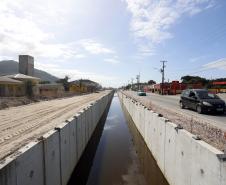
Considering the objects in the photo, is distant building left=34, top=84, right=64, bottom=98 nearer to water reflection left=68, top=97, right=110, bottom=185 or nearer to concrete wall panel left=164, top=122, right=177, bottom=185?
water reflection left=68, top=97, right=110, bottom=185

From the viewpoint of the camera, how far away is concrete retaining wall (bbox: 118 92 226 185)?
4.89 m

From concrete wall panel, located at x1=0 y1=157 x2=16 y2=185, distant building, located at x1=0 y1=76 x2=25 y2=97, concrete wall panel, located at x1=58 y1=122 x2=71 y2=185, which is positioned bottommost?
concrete wall panel, located at x1=58 y1=122 x2=71 y2=185

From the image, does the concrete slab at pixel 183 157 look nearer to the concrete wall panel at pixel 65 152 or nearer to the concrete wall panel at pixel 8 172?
the concrete wall panel at pixel 65 152

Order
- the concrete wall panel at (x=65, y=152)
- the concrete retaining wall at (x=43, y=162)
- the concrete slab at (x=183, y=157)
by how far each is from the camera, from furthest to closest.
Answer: the concrete wall panel at (x=65, y=152)
the concrete slab at (x=183, y=157)
the concrete retaining wall at (x=43, y=162)

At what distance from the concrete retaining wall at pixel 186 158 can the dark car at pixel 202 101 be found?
963cm

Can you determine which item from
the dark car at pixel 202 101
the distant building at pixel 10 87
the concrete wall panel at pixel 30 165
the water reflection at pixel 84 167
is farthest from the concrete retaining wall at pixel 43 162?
the distant building at pixel 10 87

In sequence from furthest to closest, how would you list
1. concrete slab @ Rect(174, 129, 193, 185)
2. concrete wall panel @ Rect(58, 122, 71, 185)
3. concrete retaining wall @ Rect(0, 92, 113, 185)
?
concrete wall panel @ Rect(58, 122, 71, 185) → concrete slab @ Rect(174, 129, 193, 185) → concrete retaining wall @ Rect(0, 92, 113, 185)

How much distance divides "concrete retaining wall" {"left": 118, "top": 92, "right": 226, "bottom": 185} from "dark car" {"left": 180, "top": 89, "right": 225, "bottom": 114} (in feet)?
31.6

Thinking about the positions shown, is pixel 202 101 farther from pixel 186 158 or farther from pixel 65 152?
pixel 186 158

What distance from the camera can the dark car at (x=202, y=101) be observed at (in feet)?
63.2

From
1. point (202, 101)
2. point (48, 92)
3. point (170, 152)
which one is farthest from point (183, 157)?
Answer: point (48, 92)

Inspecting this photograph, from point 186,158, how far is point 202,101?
14.2 metres

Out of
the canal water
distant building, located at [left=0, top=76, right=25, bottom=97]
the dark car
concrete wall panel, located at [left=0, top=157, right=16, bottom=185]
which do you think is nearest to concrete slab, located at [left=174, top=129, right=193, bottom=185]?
the canal water

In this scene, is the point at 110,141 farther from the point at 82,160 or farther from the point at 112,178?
the point at 112,178
